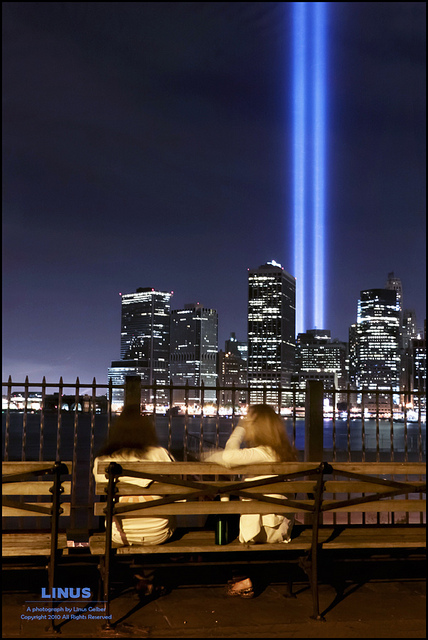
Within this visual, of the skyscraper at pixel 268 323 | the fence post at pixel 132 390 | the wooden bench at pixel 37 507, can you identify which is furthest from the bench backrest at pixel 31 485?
the skyscraper at pixel 268 323

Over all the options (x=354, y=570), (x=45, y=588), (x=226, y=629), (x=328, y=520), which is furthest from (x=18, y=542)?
(x=328, y=520)

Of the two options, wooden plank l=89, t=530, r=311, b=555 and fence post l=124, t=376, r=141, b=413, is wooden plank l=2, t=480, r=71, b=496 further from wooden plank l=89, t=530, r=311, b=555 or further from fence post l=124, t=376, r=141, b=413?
fence post l=124, t=376, r=141, b=413

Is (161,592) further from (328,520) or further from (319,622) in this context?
(328,520)

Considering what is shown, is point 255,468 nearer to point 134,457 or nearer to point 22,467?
point 134,457

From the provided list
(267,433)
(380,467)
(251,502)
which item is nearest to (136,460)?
(251,502)

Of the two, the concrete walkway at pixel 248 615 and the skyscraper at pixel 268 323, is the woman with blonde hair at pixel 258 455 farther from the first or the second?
the skyscraper at pixel 268 323

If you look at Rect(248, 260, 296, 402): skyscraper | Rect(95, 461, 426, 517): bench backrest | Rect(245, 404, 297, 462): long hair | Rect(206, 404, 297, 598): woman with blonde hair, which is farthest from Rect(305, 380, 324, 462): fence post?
Rect(248, 260, 296, 402): skyscraper
